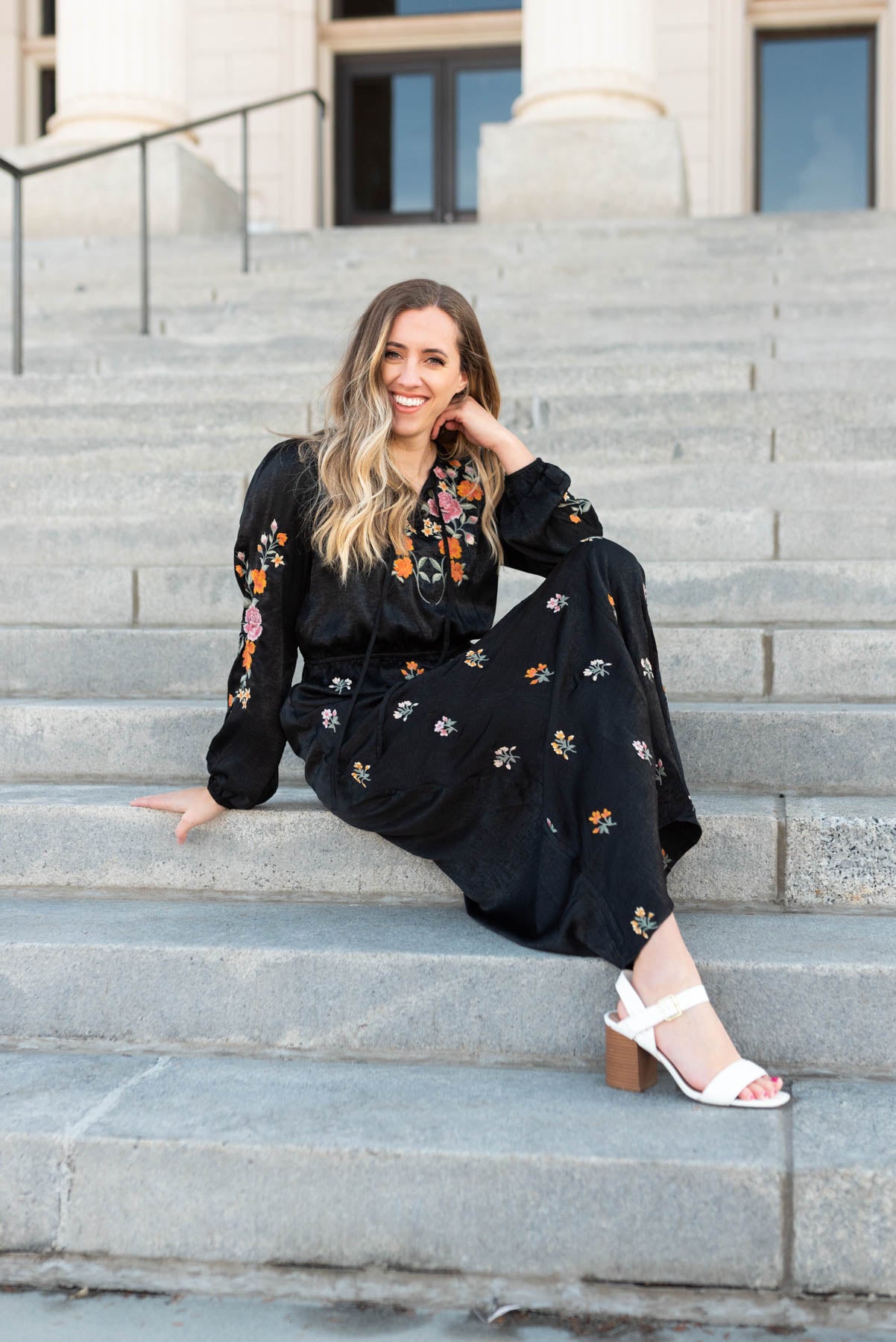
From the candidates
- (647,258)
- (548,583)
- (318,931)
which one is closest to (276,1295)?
(318,931)

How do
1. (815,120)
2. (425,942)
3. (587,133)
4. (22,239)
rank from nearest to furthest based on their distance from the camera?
(425,942), (22,239), (587,133), (815,120)

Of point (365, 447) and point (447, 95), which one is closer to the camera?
point (365, 447)

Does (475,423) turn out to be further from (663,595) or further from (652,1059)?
(652,1059)

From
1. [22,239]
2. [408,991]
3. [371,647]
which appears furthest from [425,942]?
[22,239]

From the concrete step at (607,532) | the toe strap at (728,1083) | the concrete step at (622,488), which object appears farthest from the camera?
the concrete step at (622,488)

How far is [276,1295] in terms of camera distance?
5.81 feet

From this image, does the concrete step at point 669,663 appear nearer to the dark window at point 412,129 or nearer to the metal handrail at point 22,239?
the metal handrail at point 22,239

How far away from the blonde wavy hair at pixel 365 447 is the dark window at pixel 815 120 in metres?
11.1

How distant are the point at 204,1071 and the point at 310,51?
1203cm

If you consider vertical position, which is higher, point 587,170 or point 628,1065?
point 587,170

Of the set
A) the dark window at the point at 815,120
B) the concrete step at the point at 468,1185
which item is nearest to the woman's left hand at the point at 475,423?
the concrete step at the point at 468,1185

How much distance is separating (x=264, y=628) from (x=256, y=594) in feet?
0.22

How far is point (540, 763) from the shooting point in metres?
2.29

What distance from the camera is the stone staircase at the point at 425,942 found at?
5.92ft
